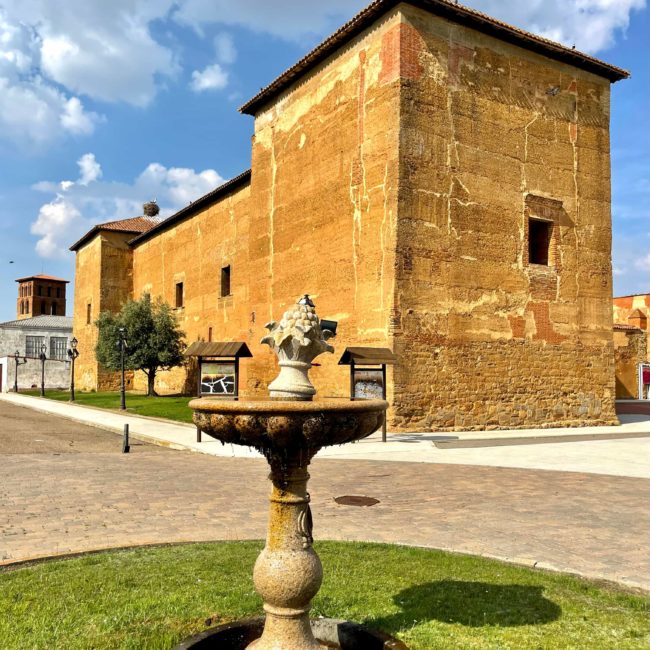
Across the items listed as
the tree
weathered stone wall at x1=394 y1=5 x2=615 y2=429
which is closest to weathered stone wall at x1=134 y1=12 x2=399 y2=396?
weathered stone wall at x1=394 y1=5 x2=615 y2=429

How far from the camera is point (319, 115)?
21.0m

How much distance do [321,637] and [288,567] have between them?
2.41 feet

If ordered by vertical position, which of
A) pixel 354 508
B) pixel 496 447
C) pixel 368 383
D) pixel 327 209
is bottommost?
pixel 496 447

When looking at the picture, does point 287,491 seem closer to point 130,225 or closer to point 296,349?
point 296,349

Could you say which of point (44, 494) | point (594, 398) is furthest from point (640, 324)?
point (44, 494)

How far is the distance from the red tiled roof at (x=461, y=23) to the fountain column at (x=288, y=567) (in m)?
17.1

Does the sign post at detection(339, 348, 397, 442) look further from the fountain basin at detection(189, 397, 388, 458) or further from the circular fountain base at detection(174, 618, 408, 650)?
the fountain basin at detection(189, 397, 388, 458)

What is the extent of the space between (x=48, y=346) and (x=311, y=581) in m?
69.5

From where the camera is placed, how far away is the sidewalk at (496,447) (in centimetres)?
1180

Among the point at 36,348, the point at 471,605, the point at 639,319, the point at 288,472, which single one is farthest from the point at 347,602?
the point at 36,348

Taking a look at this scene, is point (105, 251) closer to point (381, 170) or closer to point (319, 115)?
point (319, 115)

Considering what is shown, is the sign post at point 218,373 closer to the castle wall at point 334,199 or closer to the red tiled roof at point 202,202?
the castle wall at point 334,199

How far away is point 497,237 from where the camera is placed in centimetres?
1894

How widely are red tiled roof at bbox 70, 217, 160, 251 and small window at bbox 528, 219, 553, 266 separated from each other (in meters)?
29.1
